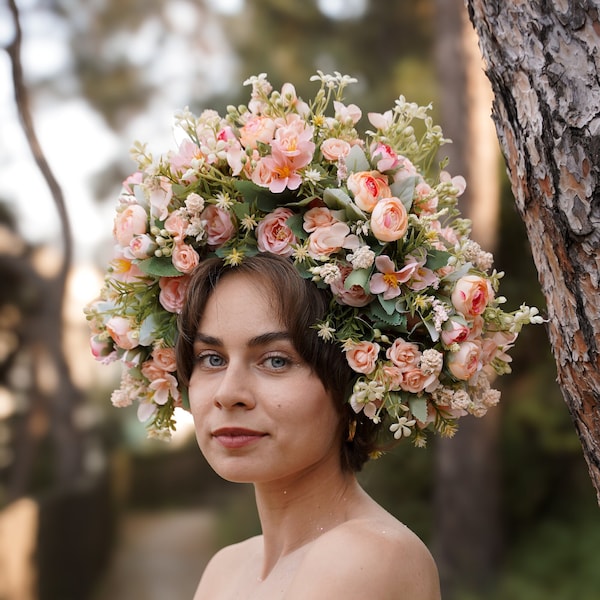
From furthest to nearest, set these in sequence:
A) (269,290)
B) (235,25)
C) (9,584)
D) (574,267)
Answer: (235,25)
(9,584)
(269,290)
(574,267)

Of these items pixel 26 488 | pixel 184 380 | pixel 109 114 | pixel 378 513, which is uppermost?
pixel 109 114

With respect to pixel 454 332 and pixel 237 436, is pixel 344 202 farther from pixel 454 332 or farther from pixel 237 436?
pixel 237 436

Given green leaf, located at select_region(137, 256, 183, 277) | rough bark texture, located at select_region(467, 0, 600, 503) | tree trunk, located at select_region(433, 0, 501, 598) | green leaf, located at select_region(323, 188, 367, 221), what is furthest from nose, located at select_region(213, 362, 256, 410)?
tree trunk, located at select_region(433, 0, 501, 598)

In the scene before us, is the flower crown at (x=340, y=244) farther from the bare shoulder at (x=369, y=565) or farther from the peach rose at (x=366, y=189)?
the bare shoulder at (x=369, y=565)

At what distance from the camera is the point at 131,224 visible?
8.09 ft

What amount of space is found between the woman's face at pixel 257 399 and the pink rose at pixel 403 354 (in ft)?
0.60

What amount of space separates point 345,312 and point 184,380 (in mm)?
467

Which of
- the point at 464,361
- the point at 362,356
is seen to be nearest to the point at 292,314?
the point at 362,356

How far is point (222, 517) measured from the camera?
14.3m

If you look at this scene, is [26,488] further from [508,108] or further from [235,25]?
[508,108]

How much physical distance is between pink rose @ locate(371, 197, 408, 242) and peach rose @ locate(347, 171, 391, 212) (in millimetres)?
22

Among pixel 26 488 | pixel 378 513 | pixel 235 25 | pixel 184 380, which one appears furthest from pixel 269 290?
pixel 235 25

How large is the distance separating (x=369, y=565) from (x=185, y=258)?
866mm

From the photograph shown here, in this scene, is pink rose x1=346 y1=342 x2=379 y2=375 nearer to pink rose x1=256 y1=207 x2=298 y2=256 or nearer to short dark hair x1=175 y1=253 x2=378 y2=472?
short dark hair x1=175 y1=253 x2=378 y2=472
